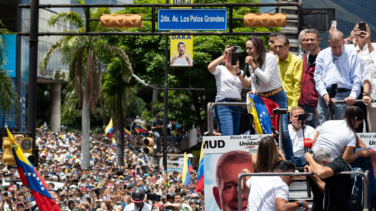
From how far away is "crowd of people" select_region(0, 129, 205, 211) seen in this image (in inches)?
460

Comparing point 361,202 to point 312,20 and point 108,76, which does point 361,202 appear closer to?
point 312,20

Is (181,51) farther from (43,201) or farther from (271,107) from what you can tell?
(271,107)

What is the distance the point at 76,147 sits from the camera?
34781 mm

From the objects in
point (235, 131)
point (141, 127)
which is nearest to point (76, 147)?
point (141, 127)

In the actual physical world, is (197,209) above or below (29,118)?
below

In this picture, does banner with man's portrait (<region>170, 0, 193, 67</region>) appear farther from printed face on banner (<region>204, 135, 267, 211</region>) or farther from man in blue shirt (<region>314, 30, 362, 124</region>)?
printed face on banner (<region>204, 135, 267, 211</region>)

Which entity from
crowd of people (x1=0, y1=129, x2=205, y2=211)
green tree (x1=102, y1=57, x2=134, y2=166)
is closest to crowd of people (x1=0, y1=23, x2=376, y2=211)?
crowd of people (x1=0, y1=129, x2=205, y2=211)

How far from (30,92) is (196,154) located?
19379mm

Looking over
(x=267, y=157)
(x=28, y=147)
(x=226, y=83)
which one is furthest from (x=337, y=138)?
(x=28, y=147)

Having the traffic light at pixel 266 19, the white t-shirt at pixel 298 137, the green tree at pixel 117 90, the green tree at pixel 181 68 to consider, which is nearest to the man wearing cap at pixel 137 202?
the white t-shirt at pixel 298 137

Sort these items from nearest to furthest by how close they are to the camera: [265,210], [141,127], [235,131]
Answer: [265,210] → [235,131] → [141,127]

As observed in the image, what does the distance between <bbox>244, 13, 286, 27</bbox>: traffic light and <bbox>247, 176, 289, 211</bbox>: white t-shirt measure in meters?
9.03

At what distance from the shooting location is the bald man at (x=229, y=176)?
6020 mm

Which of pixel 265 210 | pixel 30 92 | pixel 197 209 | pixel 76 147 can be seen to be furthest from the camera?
pixel 76 147
